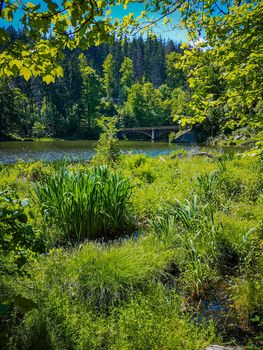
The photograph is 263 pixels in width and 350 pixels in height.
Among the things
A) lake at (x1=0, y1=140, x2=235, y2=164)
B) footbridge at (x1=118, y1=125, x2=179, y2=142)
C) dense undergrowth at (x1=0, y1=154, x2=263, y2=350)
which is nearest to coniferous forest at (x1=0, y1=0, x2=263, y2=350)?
dense undergrowth at (x1=0, y1=154, x2=263, y2=350)

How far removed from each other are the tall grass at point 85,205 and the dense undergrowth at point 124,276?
17 millimetres

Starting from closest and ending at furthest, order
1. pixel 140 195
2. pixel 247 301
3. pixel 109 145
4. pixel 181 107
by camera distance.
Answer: pixel 247 301 < pixel 181 107 < pixel 140 195 < pixel 109 145

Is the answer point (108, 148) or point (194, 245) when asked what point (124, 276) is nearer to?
point (194, 245)

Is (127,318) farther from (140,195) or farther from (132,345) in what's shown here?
(140,195)

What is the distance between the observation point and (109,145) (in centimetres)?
1138

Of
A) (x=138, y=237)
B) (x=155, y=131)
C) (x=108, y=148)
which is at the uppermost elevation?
(x=155, y=131)

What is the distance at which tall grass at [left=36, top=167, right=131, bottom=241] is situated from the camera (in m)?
4.45

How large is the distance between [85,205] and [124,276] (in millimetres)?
1687

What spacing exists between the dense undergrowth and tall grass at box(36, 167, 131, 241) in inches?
0.7

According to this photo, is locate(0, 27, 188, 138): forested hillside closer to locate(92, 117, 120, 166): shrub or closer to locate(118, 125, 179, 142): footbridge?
locate(118, 125, 179, 142): footbridge

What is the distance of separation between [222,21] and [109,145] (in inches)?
315

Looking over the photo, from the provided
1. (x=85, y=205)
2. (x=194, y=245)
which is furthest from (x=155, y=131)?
(x=194, y=245)

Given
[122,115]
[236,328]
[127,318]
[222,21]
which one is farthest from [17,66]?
[122,115]

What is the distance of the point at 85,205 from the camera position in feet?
14.7
